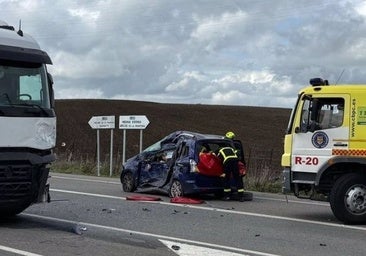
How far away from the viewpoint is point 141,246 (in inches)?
338

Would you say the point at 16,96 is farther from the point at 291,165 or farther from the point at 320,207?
the point at 320,207

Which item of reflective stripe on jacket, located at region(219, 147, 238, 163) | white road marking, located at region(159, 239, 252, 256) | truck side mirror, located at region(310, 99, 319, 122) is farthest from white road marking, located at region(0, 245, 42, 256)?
reflective stripe on jacket, located at region(219, 147, 238, 163)

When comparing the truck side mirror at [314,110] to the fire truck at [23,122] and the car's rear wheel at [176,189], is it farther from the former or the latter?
the fire truck at [23,122]

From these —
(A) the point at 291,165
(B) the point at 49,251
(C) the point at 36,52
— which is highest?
(C) the point at 36,52

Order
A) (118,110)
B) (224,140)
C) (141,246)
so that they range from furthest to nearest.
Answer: (118,110), (224,140), (141,246)

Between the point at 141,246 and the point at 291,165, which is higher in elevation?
the point at 291,165

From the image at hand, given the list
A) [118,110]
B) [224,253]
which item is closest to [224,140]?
[224,253]

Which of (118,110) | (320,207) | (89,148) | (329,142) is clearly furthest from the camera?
(118,110)

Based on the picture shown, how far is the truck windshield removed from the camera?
9797 millimetres

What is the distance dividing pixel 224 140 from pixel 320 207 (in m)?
2.89

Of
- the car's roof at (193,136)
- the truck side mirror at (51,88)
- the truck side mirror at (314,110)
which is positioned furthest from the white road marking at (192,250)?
the car's roof at (193,136)

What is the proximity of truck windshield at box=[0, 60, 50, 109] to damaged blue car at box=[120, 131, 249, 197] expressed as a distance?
537 cm

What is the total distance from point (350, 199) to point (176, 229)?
3403 millimetres

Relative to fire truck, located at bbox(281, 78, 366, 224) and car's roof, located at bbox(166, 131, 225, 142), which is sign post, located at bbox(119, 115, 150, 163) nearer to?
car's roof, located at bbox(166, 131, 225, 142)
